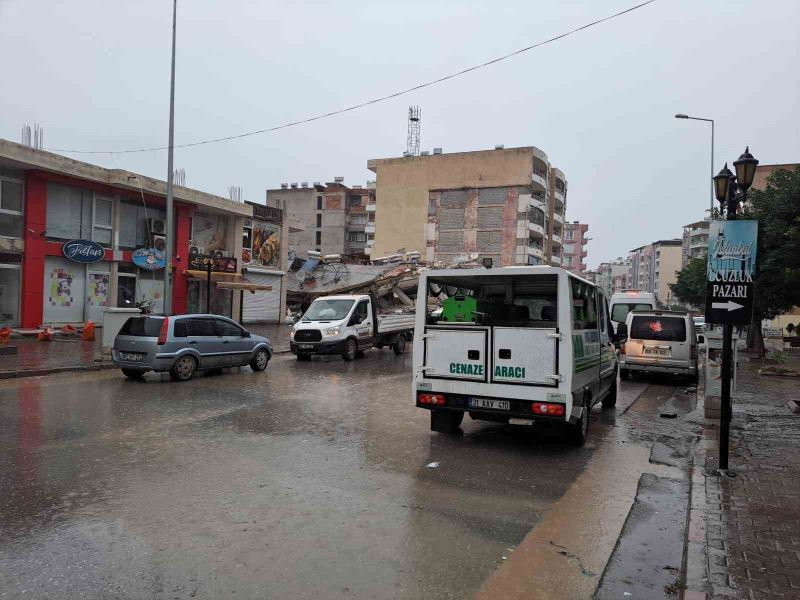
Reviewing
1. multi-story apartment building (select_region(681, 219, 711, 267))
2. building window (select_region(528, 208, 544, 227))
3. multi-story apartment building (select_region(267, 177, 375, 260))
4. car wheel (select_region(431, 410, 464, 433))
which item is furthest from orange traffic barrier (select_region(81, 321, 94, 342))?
multi-story apartment building (select_region(681, 219, 711, 267))

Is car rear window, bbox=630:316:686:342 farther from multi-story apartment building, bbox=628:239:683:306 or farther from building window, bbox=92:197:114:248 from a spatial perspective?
multi-story apartment building, bbox=628:239:683:306

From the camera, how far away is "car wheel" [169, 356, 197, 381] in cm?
1322

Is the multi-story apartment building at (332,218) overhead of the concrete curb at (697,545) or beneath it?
overhead

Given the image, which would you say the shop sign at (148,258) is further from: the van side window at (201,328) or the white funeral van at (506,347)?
the white funeral van at (506,347)

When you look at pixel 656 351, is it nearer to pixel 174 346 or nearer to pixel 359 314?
pixel 359 314

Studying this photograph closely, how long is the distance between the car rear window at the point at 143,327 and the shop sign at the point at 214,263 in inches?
581

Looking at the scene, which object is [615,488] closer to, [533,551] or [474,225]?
[533,551]

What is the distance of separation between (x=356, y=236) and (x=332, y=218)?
154 inches

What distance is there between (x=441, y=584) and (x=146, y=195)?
2585 centimetres

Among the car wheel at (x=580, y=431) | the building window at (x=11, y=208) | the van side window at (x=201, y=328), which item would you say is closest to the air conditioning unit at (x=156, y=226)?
the building window at (x=11, y=208)

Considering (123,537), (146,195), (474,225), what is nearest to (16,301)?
(146,195)

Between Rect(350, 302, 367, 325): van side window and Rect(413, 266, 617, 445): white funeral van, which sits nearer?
Rect(413, 266, 617, 445): white funeral van

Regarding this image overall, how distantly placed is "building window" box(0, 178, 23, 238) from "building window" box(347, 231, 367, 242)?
5686 cm

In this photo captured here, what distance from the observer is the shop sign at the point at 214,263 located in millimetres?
29141
